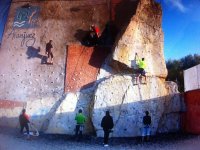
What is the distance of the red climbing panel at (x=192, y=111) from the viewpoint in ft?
15.7

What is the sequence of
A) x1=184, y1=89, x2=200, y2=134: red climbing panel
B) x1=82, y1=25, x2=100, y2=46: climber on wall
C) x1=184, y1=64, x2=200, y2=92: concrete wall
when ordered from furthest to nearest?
x1=82, y1=25, x2=100, y2=46: climber on wall, x1=184, y1=64, x2=200, y2=92: concrete wall, x1=184, y1=89, x2=200, y2=134: red climbing panel

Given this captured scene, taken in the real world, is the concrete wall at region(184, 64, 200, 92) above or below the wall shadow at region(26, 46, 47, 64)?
below

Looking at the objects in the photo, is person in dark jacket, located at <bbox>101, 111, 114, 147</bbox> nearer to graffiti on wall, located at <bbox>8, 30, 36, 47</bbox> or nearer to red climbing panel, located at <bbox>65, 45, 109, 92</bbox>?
red climbing panel, located at <bbox>65, 45, 109, 92</bbox>

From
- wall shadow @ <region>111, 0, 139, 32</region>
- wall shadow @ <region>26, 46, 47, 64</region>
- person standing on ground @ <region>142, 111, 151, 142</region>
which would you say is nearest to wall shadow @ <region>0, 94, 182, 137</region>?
person standing on ground @ <region>142, 111, 151, 142</region>

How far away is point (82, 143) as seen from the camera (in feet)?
14.3

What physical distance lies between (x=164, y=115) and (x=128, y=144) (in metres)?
1.13

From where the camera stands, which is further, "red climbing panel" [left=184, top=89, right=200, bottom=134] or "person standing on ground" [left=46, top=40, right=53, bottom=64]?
"person standing on ground" [left=46, top=40, right=53, bottom=64]

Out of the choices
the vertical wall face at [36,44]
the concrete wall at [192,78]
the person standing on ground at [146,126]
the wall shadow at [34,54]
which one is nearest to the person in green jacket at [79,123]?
the vertical wall face at [36,44]

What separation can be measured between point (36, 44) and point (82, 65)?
1174 mm

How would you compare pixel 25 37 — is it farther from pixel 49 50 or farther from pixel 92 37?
pixel 92 37

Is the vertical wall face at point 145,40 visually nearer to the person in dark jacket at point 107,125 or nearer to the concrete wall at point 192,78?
the concrete wall at point 192,78

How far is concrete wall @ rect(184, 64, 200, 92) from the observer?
5.36m

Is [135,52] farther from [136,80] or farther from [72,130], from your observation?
[72,130]

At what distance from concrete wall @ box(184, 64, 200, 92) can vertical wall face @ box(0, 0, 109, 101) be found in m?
2.02
